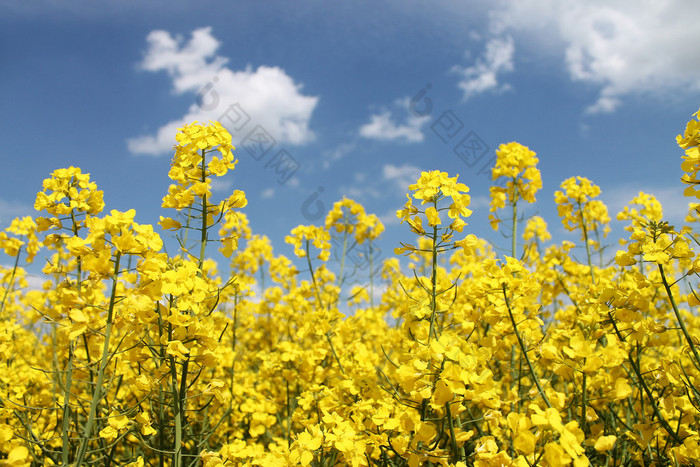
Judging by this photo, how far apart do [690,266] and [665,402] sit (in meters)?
0.77

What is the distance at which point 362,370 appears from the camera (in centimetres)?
313

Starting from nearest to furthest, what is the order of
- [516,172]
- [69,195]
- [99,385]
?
[99,385] → [69,195] → [516,172]

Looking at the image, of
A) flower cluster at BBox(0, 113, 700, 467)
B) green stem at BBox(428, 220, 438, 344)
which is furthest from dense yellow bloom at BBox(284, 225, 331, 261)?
green stem at BBox(428, 220, 438, 344)

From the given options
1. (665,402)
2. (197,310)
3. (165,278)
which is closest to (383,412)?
(197,310)

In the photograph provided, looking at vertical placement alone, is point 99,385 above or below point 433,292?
below

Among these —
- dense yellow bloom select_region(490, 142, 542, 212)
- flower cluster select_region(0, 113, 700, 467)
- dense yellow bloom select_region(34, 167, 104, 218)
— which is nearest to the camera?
flower cluster select_region(0, 113, 700, 467)

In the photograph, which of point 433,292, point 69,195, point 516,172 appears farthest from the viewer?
point 516,172

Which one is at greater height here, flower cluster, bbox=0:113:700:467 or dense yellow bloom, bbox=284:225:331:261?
dense yellow bloom, bbox=284:225:331:261

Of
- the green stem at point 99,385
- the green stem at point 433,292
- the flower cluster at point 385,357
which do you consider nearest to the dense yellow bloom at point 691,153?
the flower cluster at point 385,357

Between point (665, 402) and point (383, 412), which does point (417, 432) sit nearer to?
point (383, 412)

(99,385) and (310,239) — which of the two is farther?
(310,239)

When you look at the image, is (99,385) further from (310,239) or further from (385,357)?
(310,239)

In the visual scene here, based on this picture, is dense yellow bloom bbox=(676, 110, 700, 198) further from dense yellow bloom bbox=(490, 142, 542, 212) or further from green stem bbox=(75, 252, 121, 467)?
green stem bbox=(75, 252, 121, 467)

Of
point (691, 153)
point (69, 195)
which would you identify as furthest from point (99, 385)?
point (691, 153)
